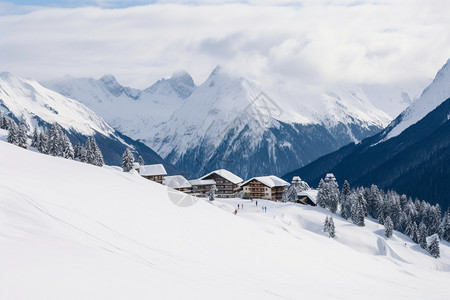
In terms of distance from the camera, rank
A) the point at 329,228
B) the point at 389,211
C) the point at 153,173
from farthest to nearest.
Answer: the point at 153,173 → the point at 389,211 → the point at 329,228

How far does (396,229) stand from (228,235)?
89.5m

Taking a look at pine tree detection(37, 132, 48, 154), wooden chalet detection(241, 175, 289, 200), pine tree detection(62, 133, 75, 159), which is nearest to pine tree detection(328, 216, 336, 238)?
wooden chalet detection(241, 175, 289, 200)

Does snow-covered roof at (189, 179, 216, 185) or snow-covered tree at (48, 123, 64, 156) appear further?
snow-covered roof at (189, 179, 216, 185)

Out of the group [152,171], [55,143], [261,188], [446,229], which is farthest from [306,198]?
[55,143]

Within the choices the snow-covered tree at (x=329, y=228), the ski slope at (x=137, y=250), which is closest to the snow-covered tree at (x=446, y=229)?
the snow-covered tree at (x=329, y=228)

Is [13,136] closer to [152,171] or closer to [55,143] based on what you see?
[55,143]

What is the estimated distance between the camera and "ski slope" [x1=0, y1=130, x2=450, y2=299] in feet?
54.7

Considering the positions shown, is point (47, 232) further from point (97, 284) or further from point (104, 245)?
point (97, 284)

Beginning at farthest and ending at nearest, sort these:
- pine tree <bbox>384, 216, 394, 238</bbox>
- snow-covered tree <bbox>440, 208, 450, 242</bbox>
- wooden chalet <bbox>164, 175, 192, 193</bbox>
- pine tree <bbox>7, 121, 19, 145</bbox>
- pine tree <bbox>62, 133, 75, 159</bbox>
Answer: wooden chalet <bbox>164, 175, 192, 193</bbox> < snow-covered tree <bbox>440, 208, 450, 242</bbox> < pine tree <bbox>62, 133, 75, 159</bbox> < pine tree <bbox>384, 216, 394, 238</bbox> < pine tree <bbox>7, 121, 19, 145</bbox>

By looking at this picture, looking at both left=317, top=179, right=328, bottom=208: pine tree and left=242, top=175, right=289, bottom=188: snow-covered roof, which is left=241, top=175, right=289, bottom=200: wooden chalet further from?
left=317, top=179, right=328, bottom=208: pine tree

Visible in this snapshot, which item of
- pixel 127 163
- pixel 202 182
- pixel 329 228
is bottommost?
pixel 329 228

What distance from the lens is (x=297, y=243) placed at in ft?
152

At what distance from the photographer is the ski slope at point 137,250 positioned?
657 inches

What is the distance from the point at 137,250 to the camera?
78.7ft
